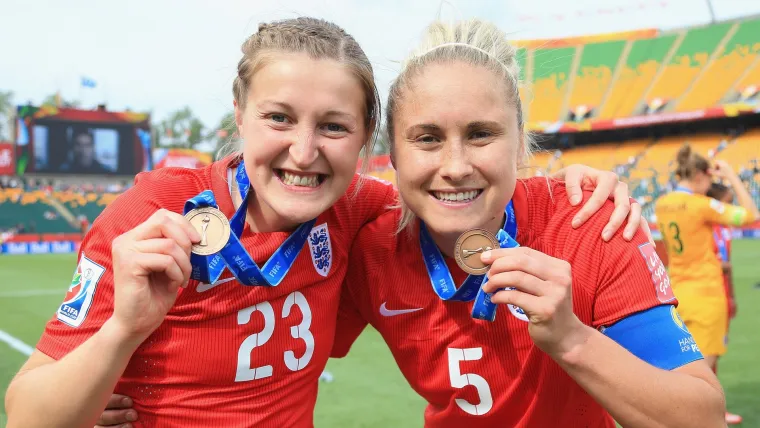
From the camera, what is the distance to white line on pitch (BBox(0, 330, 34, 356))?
7602 millimetres

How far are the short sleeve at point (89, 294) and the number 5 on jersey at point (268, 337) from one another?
0.42 m

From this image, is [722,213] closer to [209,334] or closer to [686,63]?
[209,334]

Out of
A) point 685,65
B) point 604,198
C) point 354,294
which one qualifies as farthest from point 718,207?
point 685,65

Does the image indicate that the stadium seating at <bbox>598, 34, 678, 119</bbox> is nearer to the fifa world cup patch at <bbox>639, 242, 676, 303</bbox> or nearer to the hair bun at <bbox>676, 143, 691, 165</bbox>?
the hair bun at <bbox>676, 143, 691, 165</bbox>

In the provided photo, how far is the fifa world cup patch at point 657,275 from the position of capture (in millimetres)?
1816

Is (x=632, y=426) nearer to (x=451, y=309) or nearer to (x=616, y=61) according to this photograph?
(x=451, y=309)

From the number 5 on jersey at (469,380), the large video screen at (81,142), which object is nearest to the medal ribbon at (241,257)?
the number 5 on jersey at (469,380)

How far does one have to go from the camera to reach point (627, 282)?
1841 millimetres

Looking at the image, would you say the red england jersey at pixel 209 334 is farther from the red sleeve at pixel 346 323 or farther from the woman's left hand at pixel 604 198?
the woman's left hand at pixel 604 198

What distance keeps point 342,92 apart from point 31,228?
3338cm

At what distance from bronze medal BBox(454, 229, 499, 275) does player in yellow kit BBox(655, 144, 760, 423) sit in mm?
4463

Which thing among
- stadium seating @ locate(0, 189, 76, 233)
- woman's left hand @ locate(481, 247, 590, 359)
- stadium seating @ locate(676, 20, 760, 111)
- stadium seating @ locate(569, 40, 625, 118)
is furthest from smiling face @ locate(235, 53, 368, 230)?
stadium seating @ locate(569, 40, 625, 118)

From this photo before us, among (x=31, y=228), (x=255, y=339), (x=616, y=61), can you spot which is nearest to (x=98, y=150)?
(x=31, y=228)

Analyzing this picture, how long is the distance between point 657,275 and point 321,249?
44.0 inches
